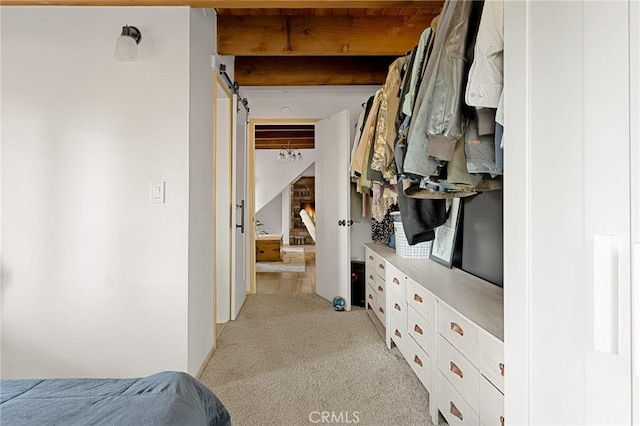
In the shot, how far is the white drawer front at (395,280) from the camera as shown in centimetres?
226

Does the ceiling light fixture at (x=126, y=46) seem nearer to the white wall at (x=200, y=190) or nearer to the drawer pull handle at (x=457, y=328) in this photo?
the white wall at (x=200, y=190)

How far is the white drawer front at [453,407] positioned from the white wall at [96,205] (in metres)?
1.41

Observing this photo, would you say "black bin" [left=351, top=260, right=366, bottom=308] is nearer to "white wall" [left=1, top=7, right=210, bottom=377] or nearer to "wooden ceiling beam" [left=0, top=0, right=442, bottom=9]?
"white wall" [left=1, top=7, right=210, bottom=377]

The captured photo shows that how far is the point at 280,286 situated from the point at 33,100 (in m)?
3.39

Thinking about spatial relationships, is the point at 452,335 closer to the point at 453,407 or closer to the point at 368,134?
the point at 453,407

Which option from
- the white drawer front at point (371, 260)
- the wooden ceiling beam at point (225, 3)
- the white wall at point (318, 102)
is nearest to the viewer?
the wooden ceiling beam at point (225, 3)

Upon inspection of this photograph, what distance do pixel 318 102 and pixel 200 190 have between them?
7.36 feet

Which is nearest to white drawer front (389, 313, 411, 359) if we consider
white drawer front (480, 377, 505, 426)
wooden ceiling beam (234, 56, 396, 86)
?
white drawer front (480, 377, 505, 426)

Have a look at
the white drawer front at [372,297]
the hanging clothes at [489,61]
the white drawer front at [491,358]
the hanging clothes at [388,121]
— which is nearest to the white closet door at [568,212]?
the hanging clothes at [489,61]

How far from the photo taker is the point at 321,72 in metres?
3.67

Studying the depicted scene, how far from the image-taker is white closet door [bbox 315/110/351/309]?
3656 mm

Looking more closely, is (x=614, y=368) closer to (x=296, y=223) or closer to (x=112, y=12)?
(x=112, y=12)

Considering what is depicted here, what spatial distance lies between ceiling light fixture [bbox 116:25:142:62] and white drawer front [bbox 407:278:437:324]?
6.50 ft

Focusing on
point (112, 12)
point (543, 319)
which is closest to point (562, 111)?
point (543, 319)
